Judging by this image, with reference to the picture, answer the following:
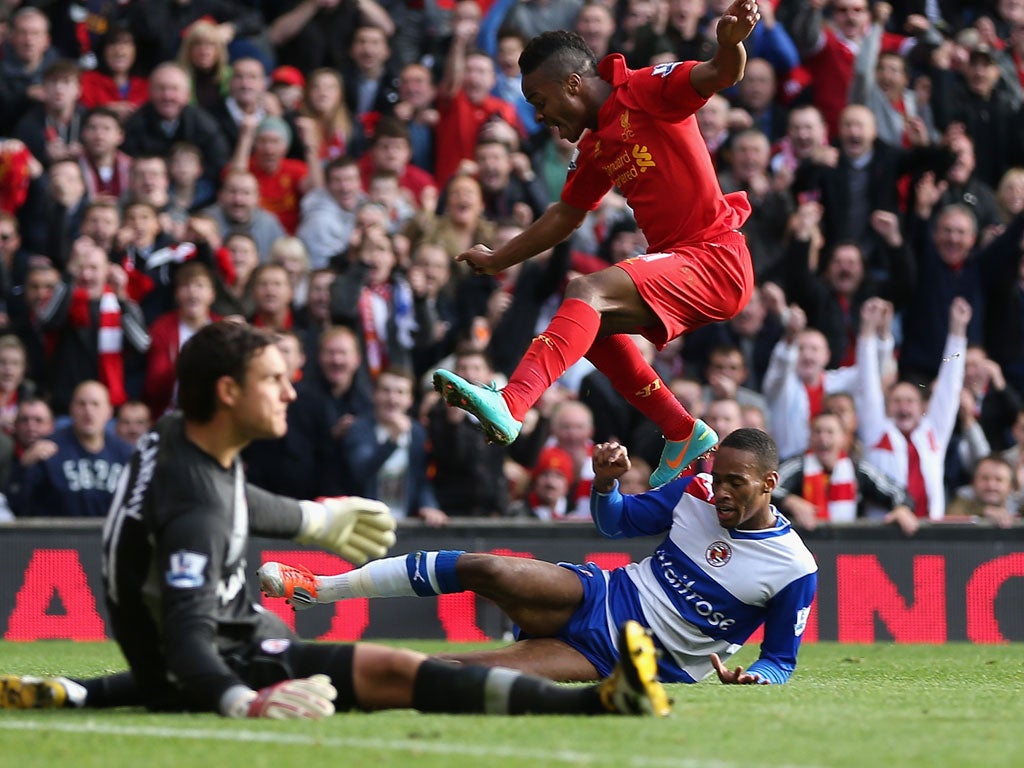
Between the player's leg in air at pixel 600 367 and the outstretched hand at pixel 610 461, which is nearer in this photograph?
the player's leg in air at pixel 600 367

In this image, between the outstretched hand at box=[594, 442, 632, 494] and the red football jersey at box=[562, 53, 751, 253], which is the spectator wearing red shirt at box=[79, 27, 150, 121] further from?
the outstretched hand at box=[594, 442, 632, 494]

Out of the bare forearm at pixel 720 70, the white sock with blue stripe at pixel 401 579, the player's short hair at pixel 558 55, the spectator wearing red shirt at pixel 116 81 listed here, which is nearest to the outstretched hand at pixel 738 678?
the white sock with blue stripe at pixel 401 579

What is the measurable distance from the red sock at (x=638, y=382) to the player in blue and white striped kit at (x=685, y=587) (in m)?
0.55

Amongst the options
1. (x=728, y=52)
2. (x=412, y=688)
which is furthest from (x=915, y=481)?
(x=412, y=688)

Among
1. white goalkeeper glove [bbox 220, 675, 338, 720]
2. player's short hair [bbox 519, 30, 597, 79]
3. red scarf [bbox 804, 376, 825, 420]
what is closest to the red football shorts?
player's short hair [bbox 519, 30, 597, 79]

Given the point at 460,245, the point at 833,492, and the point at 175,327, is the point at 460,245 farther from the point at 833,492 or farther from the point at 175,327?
the point at 833,492

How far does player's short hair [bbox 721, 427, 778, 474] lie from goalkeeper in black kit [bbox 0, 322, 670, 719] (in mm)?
1745

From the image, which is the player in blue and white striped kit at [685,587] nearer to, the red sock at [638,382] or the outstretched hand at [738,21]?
the red sock at [638,382]

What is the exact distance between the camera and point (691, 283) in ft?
24.1

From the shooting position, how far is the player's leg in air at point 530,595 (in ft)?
23.1

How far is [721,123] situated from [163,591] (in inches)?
369

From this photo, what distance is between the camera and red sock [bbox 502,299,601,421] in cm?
705

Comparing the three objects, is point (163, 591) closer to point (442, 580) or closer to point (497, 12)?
point (442, 580)

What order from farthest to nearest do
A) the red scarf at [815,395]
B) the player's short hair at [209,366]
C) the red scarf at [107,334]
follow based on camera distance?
the red scarf at [815,395], the red scarf at [107,334], the player's short hair at [209,366]
